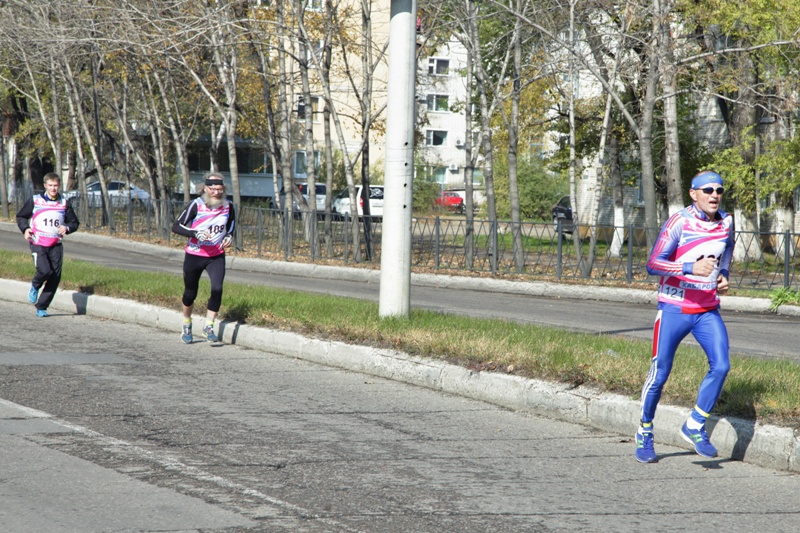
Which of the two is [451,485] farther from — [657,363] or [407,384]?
[407,384]

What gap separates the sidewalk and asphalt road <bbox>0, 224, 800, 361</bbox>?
55.3 inches

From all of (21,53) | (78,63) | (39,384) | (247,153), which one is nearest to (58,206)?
(39,384)

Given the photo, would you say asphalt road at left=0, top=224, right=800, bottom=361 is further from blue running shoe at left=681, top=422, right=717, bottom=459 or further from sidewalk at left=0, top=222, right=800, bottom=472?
blue running shoe at left=681, top=422, right=717, bottom=459

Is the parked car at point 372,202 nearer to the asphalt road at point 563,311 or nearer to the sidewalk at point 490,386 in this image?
the asphalt road at point 563,311

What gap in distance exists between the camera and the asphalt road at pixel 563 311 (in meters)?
12.9

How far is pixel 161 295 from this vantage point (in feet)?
41.7

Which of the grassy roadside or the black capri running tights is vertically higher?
the black capri running tights

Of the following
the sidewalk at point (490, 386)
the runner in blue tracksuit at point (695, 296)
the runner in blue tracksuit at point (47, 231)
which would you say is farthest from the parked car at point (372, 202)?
the runner in blue tracksuit at point (695, 296)

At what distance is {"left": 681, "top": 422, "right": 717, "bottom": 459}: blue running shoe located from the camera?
20.1 feet

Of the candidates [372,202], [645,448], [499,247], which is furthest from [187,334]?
[372,202]

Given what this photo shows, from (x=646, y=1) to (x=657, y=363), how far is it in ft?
51.1

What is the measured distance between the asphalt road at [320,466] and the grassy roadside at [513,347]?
462 mm

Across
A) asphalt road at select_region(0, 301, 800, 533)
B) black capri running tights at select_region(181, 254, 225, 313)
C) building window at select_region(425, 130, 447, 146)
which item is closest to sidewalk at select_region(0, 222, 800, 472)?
asphalt road at select_region(0, 301, 800, 533)

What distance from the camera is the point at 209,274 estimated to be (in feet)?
34.1
